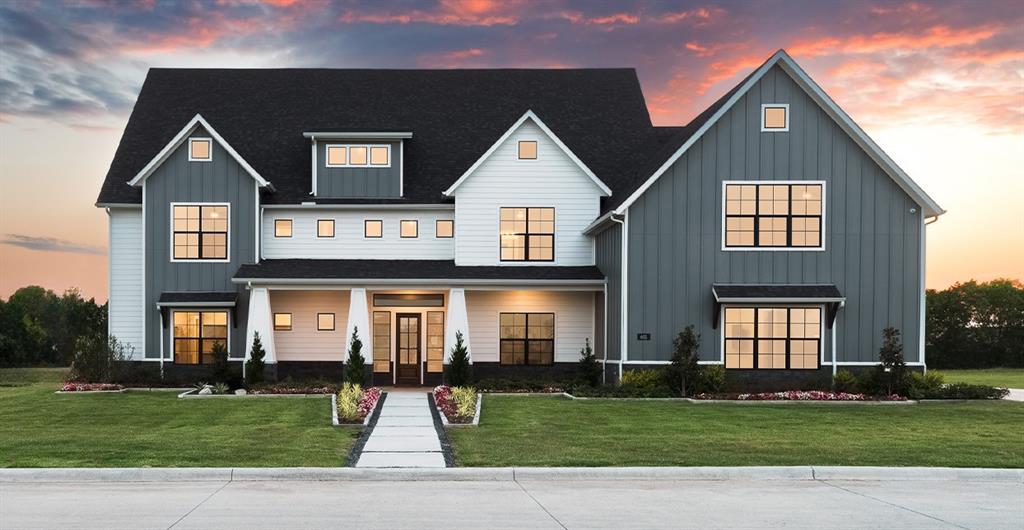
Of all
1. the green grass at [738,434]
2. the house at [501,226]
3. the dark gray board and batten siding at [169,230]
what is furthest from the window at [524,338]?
the dark gray board and batten siding at [169,230]

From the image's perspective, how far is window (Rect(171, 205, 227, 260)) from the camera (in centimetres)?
2838

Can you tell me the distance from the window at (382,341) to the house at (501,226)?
0.07 metres

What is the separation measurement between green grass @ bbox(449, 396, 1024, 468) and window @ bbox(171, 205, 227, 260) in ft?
38.0

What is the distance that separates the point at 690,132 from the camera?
26891 millimetres

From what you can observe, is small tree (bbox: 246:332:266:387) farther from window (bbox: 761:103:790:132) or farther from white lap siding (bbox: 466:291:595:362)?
window (bbox: 761:103:790:132)

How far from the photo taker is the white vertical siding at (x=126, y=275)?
1145 inches

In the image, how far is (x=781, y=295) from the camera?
24.5m

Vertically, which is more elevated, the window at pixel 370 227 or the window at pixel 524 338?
the window at pixel 370 227

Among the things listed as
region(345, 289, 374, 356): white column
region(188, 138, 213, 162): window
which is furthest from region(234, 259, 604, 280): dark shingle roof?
region(188, 138, 213, 162): window

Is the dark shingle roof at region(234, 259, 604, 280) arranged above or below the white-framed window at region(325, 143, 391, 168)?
below

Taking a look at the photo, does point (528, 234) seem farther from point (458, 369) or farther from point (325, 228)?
point (325, 228)

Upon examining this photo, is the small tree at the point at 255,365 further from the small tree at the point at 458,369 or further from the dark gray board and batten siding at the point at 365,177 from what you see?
the dark gray board and batten siding at the point at 365,177

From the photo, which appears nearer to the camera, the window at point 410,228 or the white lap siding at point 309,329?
the white lap siding at point 309,329

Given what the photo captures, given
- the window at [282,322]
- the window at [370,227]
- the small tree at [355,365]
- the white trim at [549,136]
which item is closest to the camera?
the small tree at [355,365]
